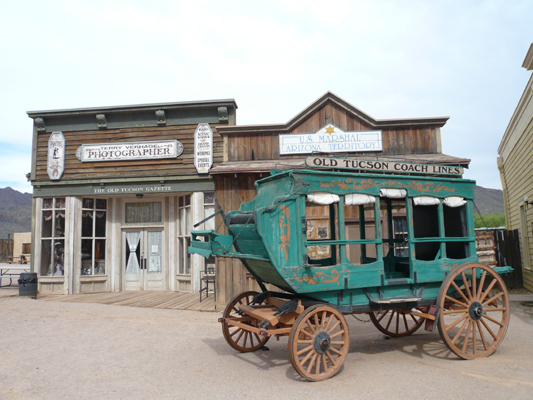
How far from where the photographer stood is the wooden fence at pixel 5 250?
31.2 metres

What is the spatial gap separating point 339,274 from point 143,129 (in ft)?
31.2

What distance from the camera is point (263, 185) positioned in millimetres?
5527

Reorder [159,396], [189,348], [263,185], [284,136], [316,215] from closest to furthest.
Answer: [159,396] < [263,185] < [189,348] < [316,215] < [284,136]

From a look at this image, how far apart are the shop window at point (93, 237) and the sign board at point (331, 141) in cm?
660

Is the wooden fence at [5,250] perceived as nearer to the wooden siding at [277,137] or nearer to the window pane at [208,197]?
the window pane at [208,197]

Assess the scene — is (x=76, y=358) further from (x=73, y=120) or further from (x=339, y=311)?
(x=73, y=120)

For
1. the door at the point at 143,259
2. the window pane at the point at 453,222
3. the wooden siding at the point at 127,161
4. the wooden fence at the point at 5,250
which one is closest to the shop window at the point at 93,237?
the door at the point at 143,259

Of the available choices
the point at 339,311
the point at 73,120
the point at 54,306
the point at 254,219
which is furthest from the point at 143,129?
the point at 339,311

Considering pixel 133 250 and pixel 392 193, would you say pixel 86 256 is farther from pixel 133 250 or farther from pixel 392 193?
pixel 392 193

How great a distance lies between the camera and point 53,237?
12.1m

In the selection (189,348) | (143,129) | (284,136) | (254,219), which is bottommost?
(189,348)

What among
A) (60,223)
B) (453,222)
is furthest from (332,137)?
(60,223)

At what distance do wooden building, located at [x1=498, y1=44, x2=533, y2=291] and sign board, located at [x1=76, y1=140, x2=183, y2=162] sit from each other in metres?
10.2

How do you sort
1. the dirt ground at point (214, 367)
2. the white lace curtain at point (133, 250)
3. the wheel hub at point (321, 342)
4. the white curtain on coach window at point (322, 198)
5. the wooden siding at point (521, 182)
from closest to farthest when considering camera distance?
1. the dirt ground at point (214, 367)
2. the wheel hub at point (321, 342)
3. the white curtain on coach window at point (322, 198)
4. the wooden siding at point (521, 182)
5. the white lace curtain at point (133, 250)
